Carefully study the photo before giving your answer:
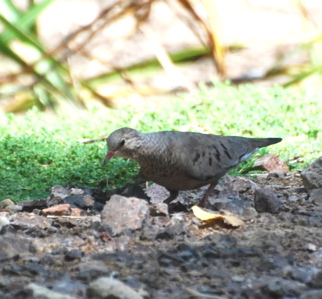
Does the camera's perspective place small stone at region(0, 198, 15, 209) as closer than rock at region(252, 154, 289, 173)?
Yes

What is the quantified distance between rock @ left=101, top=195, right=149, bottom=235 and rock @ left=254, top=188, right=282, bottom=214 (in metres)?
0.82

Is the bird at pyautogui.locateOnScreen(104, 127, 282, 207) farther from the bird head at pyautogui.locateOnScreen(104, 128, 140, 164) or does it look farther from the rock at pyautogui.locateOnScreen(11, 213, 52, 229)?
the rock at pyautogui.locateOnScreen(11, 213, 52, 229)

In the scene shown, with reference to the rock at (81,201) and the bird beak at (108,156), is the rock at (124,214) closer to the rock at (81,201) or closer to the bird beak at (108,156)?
the bird beak at (108,156)

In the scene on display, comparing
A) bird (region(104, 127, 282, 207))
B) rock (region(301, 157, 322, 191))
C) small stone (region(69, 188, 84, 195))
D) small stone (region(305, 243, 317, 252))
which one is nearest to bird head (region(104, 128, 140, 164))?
bird (region(104, 127, 282, 207))

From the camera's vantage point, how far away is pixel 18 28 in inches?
388

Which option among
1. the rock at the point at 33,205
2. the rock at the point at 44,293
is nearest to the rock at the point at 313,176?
the rock at the point at 33,205

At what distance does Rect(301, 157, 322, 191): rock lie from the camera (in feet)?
18.3

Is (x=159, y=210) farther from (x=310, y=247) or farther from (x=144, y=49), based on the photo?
(x=144, y=49)

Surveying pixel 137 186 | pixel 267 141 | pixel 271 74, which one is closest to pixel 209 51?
pixel 271 74

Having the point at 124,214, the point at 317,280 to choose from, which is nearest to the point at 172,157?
the point at 124,214

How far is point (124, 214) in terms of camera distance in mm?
4711

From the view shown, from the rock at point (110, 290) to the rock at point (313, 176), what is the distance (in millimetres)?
2288

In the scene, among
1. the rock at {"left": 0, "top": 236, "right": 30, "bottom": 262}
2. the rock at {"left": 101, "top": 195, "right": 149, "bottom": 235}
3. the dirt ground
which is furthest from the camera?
the rock at {"left": 101, "top": 195, "right": 149, "bottom": 235}

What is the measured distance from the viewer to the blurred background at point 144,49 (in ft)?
33.3
